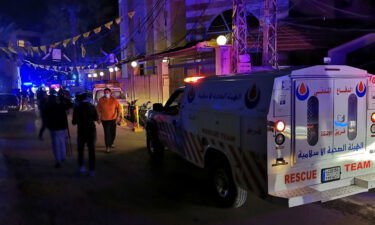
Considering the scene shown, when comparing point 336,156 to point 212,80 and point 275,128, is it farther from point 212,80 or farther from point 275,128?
point 212,80

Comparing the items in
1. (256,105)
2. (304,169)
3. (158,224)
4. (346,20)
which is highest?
(346,20)

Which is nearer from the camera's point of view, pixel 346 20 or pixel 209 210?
pixel 209 210

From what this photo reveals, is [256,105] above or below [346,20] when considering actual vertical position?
below

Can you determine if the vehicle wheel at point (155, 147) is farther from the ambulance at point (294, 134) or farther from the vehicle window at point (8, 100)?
the vehicle window at point (8, 100)

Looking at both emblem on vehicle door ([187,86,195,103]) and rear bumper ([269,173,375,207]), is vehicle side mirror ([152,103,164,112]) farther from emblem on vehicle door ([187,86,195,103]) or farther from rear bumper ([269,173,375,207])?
rear bumper ([269,173,375,207])

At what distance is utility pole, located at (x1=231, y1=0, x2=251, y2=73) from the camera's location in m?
12.7

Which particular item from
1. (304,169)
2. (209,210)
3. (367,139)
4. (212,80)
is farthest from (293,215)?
(212,80)

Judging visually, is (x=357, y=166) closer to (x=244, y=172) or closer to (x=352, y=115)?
(x=352, y=115)

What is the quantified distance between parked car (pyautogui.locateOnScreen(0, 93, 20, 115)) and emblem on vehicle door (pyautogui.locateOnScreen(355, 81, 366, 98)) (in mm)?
25319

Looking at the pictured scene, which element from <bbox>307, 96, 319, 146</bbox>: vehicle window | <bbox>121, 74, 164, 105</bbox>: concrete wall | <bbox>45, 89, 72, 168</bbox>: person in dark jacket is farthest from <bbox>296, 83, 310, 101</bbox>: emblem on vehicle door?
<bbox>121, 74, 164, 105</bbox>: concrete wall

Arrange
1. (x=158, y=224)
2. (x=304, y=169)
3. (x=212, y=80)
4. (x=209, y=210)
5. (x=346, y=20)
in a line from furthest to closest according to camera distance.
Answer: (x=346, y=20) → (x=212, y=80) → (x=209, y=210) → (x=158, y=224) → (x=304, y=169)

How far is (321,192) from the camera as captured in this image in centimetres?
433

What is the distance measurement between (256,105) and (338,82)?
1268 millimetres

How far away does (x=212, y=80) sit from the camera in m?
5.71
